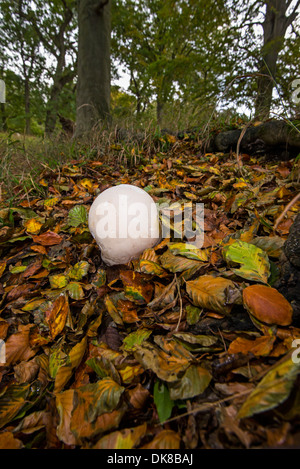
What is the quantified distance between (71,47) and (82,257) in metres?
15.4

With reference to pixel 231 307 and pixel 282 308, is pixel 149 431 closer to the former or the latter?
pixel 231 307

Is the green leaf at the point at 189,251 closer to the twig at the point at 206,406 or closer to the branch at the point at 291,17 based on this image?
the twig at the point at 206,406

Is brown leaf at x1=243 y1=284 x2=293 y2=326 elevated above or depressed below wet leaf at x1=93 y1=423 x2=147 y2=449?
above

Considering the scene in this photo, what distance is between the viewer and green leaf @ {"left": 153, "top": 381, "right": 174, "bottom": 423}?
0.67m

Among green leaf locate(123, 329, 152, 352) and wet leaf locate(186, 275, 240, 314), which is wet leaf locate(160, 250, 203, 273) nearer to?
wet leaf locate(186, 275, 240, 314)

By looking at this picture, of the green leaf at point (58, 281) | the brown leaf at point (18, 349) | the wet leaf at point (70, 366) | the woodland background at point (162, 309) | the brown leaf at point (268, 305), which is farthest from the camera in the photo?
the green leaf at point (58, 281)

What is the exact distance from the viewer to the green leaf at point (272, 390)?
54 centimetres

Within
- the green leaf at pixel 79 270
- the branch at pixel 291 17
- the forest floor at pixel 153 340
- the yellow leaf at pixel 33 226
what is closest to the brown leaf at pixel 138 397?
the forest floor at pixel 153 340

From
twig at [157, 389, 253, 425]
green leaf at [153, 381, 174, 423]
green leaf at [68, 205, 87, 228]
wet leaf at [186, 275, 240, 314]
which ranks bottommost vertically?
green leaf at [153, 381, 174, 423]

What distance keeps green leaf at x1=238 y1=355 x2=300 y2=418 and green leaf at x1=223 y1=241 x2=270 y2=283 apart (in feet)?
1.17

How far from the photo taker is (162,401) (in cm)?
70

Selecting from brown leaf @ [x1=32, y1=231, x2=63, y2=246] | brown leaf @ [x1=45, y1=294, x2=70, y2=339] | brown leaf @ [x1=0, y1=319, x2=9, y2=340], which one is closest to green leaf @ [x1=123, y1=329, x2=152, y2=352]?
brown leaf @ [x1=45, y1=294, x2=70, y2=339]

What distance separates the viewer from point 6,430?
0.80 m

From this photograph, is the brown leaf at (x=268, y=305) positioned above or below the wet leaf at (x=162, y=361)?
above
